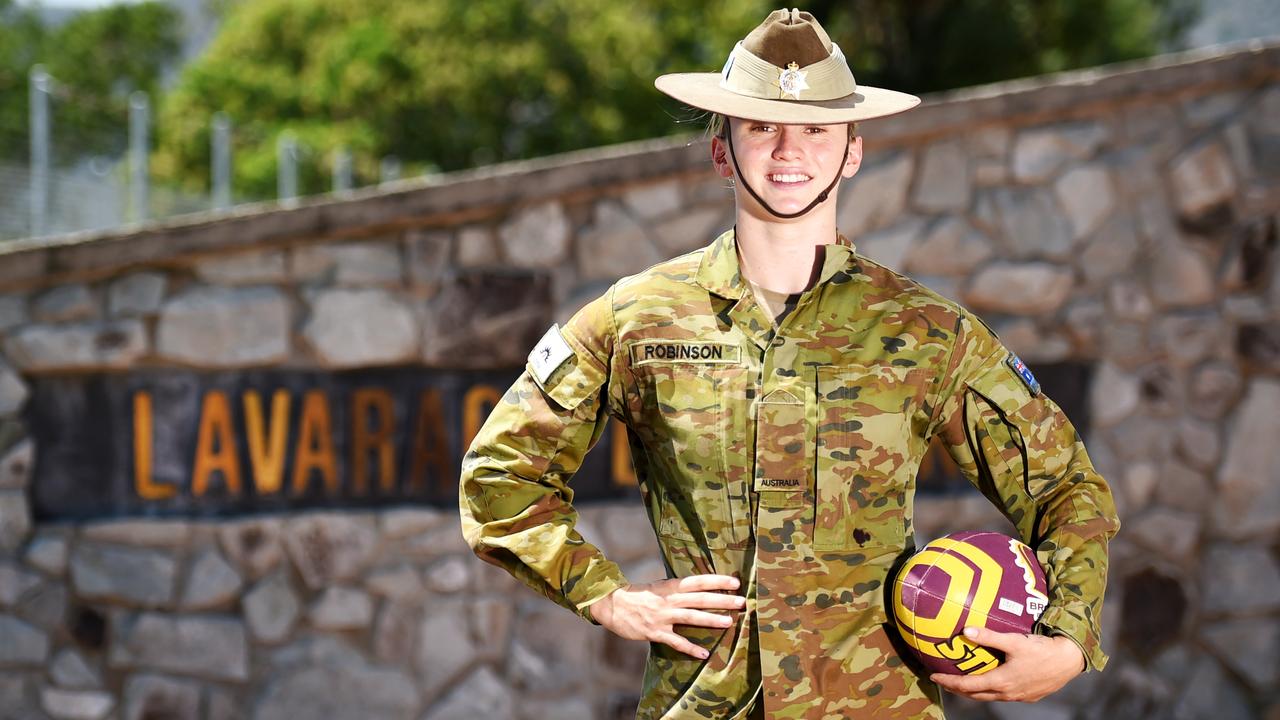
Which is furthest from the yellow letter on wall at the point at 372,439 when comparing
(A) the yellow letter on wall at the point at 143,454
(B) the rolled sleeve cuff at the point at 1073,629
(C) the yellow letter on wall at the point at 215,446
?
(B) the rolled sleeve cuff at the point at 1073,629

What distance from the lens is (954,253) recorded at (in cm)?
638

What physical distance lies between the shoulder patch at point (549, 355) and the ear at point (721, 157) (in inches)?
17.0

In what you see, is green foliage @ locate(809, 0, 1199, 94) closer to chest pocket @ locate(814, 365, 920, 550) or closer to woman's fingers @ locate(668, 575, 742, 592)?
chest pocket @ locate(814, 365, 920, 550)

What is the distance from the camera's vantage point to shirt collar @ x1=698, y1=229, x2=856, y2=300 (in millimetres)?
2566

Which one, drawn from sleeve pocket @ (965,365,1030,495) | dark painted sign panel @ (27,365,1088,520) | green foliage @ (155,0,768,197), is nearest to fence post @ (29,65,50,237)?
dark painted sign panel @ (27,365,1088,520)

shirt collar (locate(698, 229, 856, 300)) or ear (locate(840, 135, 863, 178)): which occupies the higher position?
A: ear (locate(840, 135, 863, 178))

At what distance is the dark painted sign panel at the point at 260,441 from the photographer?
6.00 m

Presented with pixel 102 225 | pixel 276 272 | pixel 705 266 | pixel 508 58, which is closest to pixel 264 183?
pixel 508 58

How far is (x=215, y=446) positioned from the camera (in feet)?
19.9

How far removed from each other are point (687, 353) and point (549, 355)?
0.26 metres

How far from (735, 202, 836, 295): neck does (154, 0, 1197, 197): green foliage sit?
18245mm

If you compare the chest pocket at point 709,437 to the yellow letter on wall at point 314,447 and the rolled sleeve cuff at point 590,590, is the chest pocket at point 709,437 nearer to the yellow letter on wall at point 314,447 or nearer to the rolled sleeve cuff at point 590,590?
the rolled sleeve cuff at point 590,590

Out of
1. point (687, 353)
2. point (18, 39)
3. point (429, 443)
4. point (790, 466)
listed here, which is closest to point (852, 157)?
point (687, 353)

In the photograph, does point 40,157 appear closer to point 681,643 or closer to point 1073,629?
point 681,643
